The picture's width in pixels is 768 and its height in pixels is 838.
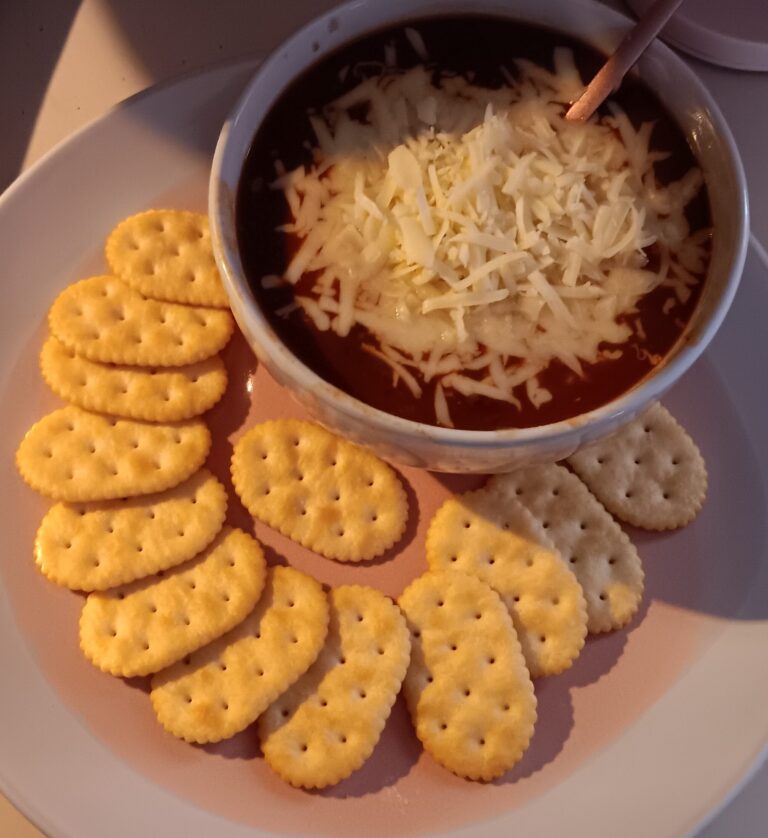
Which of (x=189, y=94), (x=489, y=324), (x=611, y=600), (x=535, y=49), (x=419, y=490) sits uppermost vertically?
(x=189, y=94)

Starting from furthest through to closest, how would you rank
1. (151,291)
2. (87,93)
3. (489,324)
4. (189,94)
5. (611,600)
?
1. (87,93)
2. (189,94)
3. (151,291)
4. (611,600)
5. (489,324)

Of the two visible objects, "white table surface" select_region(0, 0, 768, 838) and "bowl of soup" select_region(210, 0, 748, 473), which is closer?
"bowl of soup" select_region(210, 0, 748, 473)

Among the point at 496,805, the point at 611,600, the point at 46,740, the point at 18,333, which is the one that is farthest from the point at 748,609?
the point at 18,333

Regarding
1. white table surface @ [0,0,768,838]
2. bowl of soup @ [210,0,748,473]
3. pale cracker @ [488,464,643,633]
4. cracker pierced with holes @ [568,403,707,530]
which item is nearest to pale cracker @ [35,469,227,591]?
bowl of soup @ [210,0,748,473]

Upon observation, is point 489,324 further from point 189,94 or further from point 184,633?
point 189,94

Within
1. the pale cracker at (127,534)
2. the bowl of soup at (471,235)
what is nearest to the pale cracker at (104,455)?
the pale cracker at (127,534)

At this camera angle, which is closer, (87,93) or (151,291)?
(151,291)

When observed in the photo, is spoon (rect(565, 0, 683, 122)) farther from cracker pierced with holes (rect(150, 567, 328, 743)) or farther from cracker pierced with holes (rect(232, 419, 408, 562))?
cracker pierced with holes (rect(150, 567, 328, 743))
